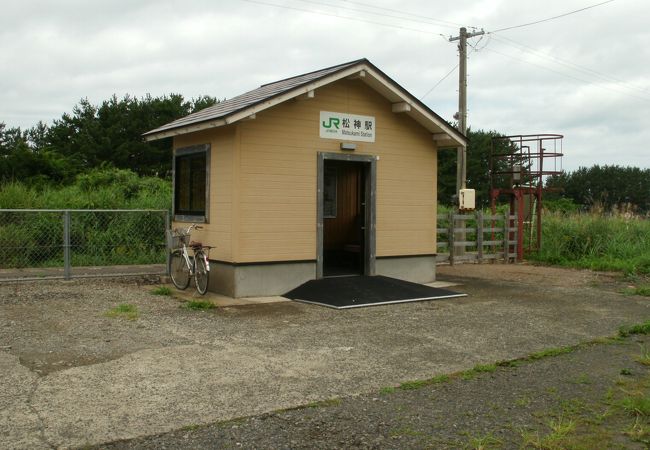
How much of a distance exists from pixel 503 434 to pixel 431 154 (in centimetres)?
886

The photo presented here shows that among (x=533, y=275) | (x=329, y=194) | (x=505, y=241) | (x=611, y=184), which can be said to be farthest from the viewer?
(x=611, y=184)

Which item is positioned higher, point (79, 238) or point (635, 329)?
point (79, 238)

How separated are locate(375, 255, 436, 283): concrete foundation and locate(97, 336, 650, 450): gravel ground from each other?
19.8 feet

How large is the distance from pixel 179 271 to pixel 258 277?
199 cm

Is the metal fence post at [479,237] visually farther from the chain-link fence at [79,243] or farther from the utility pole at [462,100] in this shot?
the chain-link fence at [79,243]

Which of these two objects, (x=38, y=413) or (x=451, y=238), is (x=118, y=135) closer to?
(x=451, y=238)

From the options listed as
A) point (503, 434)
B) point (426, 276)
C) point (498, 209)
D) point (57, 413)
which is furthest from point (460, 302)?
point (498, 209)

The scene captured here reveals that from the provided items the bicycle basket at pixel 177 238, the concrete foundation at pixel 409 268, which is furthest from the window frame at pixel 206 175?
the concrete foundation at pixel 409 268

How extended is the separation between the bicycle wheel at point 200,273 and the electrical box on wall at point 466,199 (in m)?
8.35

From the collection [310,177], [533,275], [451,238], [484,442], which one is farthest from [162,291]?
[533,275]

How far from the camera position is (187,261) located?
10547mm

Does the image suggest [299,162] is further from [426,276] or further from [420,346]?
[420,346]

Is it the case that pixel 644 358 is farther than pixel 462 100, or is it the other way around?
pixel 462 100

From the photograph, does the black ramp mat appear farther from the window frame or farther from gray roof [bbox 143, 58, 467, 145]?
gray roof [bbox 143, 58, 467, 145]
